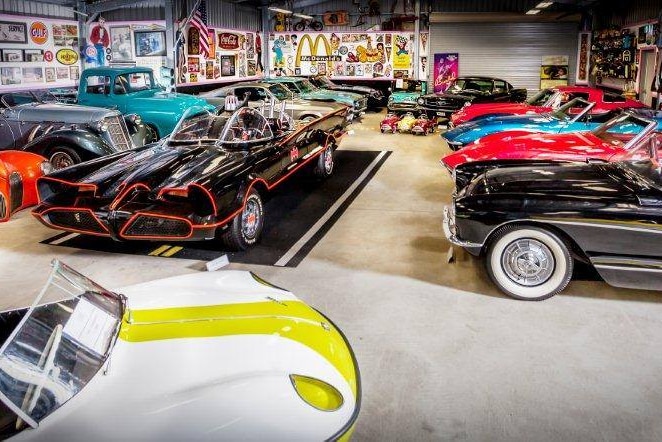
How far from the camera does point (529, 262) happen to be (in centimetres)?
474

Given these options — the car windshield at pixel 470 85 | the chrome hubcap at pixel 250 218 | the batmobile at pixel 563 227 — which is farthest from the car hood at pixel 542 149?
the car windshield at pixel 470 85

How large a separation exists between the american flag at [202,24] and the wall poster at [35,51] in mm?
4391

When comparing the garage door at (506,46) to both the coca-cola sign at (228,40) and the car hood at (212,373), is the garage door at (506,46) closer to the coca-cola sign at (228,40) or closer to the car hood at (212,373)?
the coca-cola sign at (228,40)

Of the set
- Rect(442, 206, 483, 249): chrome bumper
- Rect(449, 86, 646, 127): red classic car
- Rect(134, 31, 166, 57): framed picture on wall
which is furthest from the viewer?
Rect(134, 31, 166, 57): framed picture on wall

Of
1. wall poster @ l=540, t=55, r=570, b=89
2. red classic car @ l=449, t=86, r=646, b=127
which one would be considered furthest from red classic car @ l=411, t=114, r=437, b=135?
wall poster @ l=540, t=55, r=570, b=89

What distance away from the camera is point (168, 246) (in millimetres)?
6301

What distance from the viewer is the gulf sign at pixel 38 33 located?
13.1 metres

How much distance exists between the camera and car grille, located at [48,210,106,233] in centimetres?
559

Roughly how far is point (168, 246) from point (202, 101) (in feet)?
22.8

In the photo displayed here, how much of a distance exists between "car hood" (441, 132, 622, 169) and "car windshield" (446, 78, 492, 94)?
8.42 meters

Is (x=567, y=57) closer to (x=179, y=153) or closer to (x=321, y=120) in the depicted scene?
(x=321, y=120)

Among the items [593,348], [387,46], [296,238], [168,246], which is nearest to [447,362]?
[593,348]

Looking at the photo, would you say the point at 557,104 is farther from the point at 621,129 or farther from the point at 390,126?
the point at 390,126

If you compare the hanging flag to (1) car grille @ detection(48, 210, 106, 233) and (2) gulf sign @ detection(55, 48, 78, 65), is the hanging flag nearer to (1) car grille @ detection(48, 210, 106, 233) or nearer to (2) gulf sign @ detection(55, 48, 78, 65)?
(2) gulf sign @ detection(55, 48, 78, 65)
